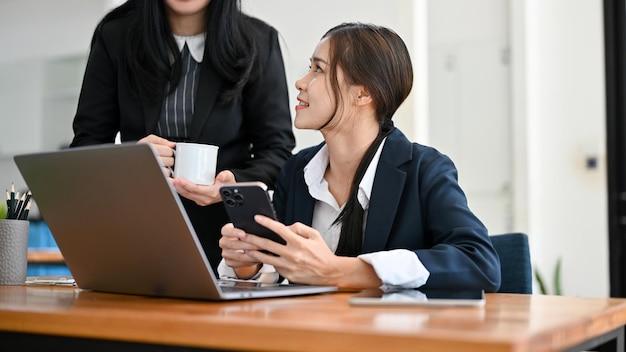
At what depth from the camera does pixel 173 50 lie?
6.39 feet

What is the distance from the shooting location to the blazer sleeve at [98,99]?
6.46 ft

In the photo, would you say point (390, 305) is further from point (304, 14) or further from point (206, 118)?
point (304, 14)

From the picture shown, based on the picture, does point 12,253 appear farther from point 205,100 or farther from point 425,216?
point 425,216

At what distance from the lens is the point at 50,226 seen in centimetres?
132

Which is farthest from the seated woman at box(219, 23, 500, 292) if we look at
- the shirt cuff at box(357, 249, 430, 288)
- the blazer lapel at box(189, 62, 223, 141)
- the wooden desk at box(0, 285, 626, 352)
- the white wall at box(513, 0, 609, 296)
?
the white wall at box(513, 0, 609, 296)

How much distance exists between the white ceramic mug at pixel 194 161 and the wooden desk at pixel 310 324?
405 millimetres

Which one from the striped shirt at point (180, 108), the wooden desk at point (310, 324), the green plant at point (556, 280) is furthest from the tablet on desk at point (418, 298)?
the green plant at point (556, 280)

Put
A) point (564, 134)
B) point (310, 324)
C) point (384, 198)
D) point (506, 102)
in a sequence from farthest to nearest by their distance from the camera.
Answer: point (506, 102) < point (564, 134) < point (384, 198) < point (310, 324)

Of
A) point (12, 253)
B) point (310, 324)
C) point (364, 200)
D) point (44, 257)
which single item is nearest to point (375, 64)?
point (364, 200)

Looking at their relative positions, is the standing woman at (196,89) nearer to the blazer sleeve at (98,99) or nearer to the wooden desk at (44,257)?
the blazer sleeve at (98,99)

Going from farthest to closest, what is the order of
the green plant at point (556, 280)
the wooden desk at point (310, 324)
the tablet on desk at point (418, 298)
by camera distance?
the green plant at point (556, 280) → the tablet on desk at point (418, 298) → the wooden desk at point (310, 324)

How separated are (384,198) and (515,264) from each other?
0.36 metres

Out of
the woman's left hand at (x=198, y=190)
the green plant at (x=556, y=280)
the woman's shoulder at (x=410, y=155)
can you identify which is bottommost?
the green plant at (x=556, y=280)

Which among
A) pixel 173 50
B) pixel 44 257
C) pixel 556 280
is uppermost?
pixel 173 50
